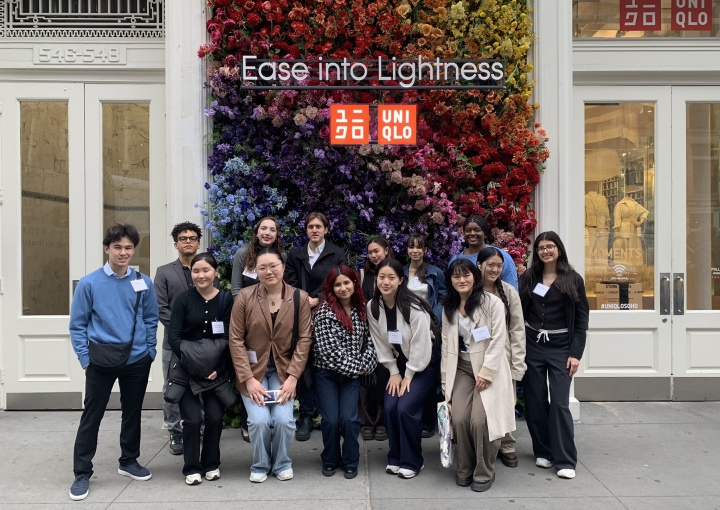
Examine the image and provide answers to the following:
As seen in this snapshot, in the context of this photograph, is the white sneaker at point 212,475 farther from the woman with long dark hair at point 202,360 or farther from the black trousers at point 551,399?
the black trousers at point 551,399

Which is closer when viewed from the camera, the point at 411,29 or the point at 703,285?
the point at 411,29

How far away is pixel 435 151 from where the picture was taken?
6.01 m

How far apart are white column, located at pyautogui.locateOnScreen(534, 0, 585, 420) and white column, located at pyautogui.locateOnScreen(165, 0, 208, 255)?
3354 millimetres

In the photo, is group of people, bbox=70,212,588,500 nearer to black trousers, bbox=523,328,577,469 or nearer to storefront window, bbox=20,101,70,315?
black trousers, bbox=523,328,577,469

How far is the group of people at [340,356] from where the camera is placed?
167 inches

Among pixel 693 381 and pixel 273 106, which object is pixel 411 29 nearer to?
pixel 273 106

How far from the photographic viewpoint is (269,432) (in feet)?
14.5

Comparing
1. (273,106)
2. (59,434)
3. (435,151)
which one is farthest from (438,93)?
(59,434)

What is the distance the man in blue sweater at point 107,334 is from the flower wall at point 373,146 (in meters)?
1.43

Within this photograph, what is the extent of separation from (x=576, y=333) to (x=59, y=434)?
4596 millimetres

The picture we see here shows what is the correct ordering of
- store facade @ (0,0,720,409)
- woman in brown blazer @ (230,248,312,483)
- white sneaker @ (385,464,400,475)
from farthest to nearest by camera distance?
store facade @ (0,0,720,409), white sneaker @ (385,464,400,475), woman in brown blazer @ (230,248,312,483)

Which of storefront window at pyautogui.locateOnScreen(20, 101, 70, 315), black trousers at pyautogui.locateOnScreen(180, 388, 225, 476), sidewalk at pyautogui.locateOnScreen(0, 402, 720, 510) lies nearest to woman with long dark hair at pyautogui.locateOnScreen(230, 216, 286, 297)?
black trousers at pyautogui.locateOnScreen(180, 388, 225, 476)

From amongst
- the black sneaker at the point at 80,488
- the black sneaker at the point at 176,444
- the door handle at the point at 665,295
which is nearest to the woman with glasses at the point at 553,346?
the door handle at the point at 665,295

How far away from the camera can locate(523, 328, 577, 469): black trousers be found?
4.48m
